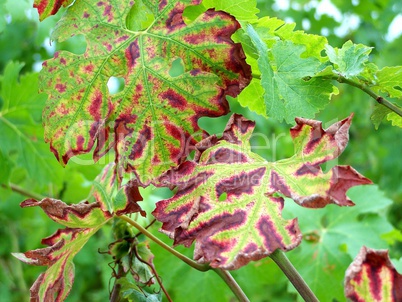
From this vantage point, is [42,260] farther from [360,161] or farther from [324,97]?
[360,161]

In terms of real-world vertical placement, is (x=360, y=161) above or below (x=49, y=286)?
below

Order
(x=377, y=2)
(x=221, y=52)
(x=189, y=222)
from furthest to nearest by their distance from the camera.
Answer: (x=377, y=2), (x=221, y=52), (x=189, y=222)

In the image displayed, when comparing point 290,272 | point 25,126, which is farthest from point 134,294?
point 25,126

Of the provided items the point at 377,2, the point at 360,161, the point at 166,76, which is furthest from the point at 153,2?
the point at 360,161

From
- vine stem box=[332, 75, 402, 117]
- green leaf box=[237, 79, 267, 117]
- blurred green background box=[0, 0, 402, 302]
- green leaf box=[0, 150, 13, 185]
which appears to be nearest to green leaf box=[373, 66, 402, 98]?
vine stem box=[332, 75, 402, 117]

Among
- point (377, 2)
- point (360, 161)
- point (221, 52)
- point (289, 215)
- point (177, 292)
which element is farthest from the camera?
point (360, 161)

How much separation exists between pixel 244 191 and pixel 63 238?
271 mm

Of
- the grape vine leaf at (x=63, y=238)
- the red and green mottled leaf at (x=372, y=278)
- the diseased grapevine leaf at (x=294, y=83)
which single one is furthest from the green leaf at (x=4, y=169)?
the red and green mottled leaf at (x=372, y=278)

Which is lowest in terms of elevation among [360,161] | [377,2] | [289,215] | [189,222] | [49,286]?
[360,161]

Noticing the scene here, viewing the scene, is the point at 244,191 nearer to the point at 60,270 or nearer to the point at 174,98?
the point at 174,98

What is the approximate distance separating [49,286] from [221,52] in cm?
39

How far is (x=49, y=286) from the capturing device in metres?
0.89

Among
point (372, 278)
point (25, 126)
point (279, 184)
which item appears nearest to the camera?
point (372, 278)

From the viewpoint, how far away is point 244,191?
0.76 m
